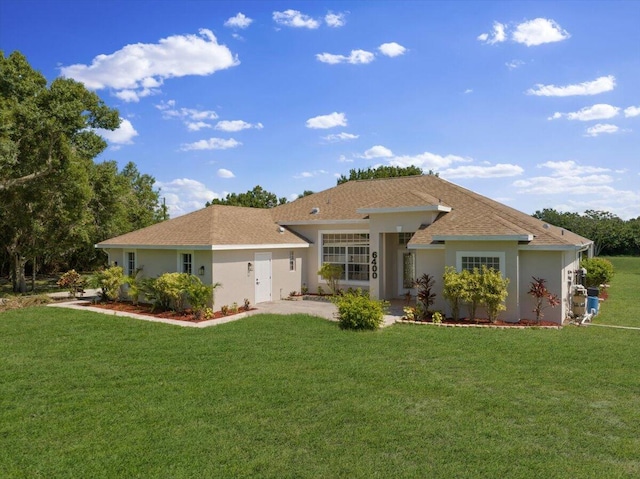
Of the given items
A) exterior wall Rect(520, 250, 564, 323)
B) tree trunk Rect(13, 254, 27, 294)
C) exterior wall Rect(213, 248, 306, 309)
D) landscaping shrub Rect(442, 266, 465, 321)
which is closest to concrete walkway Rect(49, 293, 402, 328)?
exterior wall Rect(213, 248, 306, 309)

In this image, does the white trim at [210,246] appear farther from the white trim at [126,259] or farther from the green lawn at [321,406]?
the green lawn at [321,406]

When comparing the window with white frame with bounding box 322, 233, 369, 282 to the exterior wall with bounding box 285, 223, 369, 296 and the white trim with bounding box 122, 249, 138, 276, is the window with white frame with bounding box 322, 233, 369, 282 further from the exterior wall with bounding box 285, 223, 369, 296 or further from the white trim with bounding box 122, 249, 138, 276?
the white trim with bounding box 122, 249, 138, 276

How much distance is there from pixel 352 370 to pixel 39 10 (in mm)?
16242

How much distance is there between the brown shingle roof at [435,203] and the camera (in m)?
14.8

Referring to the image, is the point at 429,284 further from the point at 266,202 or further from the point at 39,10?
the point at 266,202

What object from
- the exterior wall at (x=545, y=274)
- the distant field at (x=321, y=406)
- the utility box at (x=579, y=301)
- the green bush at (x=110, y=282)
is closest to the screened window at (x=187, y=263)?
the green bush at (x=110, y=282)

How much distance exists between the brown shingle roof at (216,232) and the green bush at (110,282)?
1377mm

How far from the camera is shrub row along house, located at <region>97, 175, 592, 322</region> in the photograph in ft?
47.7

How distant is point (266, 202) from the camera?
186ft

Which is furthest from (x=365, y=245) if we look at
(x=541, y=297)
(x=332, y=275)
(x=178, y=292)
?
(x=178, y=292)

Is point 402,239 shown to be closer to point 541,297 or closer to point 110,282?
point 541,297

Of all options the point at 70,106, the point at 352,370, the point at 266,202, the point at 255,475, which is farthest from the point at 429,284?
the point at 266,202

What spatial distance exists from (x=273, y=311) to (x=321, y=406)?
9.88 metres

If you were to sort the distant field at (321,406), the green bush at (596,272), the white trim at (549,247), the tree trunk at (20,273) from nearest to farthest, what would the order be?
the distant field at (321,406) < the white trim at (549,247) < the green bush at (596,272) < the tree trunk at (20,273)
